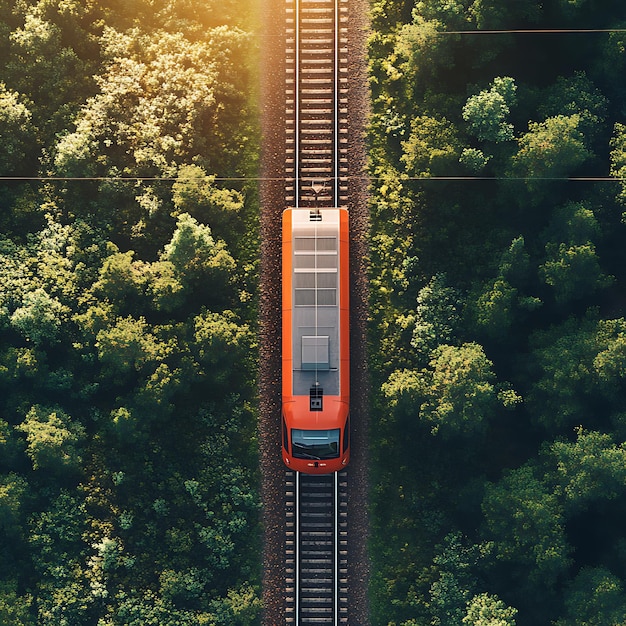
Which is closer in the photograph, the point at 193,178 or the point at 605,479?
the point at 605,479

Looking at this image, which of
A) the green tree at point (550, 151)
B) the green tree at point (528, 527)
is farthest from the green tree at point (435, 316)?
the green tree at point (528, 527)

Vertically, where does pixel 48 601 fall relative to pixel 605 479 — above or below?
below

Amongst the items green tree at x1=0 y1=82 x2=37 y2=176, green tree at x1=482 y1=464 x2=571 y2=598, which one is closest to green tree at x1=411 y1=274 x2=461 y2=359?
green tree at x1=482 y1=464 x2=571 y2=598

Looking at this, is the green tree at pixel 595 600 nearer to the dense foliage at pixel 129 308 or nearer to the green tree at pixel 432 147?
the dense foliage at pixel 129 308

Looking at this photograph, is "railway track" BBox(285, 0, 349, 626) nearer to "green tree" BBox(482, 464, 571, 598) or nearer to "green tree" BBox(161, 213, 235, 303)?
"green tree" BBox(161, 213, 235, 303)

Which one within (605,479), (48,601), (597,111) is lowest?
(48,601)

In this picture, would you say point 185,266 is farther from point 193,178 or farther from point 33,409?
point 33,409

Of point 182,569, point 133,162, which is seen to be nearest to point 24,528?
point 182,569
